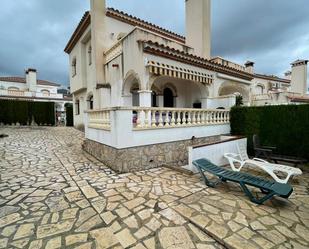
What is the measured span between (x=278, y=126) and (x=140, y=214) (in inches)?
334

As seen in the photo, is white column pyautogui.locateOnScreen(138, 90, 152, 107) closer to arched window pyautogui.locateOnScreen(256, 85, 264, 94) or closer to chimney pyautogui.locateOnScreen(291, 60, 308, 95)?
arched window pyautogui.locateOnScreen(256, 85, 264, 94)

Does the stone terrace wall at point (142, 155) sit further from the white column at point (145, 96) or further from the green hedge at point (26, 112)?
the green hedge at point (26, 112)

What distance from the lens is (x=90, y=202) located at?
13.4ft

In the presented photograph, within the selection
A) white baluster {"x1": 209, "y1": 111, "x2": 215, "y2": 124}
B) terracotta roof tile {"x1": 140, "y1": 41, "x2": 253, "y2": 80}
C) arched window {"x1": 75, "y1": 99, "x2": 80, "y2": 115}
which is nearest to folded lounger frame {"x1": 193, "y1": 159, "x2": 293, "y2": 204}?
white baluster {"x1": 209, "y1": 111, "x2": 215, "y2": 124}

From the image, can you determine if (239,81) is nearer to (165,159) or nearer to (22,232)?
(165,159)

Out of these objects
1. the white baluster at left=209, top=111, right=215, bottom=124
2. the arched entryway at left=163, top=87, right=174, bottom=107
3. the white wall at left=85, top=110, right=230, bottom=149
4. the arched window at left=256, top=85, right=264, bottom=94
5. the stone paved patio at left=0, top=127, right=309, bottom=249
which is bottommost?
the stone paved patio at left=0, top=127, right=309, bottom=249

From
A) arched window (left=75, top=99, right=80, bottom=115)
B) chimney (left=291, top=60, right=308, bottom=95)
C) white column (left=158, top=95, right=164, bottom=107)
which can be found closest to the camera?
white column (left=158, top=95, right=164, bottom=107)

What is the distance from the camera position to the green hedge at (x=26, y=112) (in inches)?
781

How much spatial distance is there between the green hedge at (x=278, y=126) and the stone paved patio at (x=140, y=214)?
2.50m

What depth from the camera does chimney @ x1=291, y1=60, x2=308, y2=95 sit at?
80.0ft

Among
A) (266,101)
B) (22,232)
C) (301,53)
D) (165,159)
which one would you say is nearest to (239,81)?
(266,101)

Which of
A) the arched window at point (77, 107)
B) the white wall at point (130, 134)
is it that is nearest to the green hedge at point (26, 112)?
the arched window at point (77, 107)

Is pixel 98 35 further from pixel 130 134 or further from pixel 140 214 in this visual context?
pixel 140 214

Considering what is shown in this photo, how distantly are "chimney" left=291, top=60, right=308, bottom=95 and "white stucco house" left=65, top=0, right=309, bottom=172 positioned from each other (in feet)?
29.1
